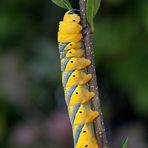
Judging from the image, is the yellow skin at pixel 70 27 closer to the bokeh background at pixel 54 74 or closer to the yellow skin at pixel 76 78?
the yellow skin at pixel 76 78

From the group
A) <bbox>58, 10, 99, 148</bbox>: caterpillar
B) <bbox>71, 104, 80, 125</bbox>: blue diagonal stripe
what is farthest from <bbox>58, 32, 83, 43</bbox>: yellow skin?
<bbox>71, 104, 80, 125</bbox>: blue diagonal stripe

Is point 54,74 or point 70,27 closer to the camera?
point 70,27

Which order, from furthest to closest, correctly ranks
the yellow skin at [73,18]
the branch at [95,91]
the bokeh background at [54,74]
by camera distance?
the bokeh background at [54,74], the yellow skin at [73,18], the branch at [95,91]

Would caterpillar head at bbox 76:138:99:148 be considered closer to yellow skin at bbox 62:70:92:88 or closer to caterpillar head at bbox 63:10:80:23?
yellow skin at bbox 62:70:92:88

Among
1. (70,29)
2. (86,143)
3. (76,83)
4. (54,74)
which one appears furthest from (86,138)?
(54,74)

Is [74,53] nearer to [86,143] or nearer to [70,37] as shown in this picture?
[70,37]

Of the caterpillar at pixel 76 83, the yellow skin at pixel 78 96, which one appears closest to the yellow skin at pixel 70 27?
the caterpillar at pixel 76 83

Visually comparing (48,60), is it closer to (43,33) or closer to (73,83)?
(43,33)
